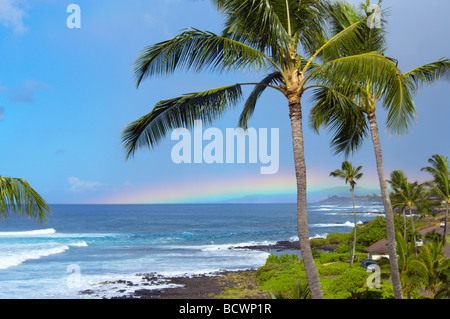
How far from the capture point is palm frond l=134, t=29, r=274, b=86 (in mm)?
7383

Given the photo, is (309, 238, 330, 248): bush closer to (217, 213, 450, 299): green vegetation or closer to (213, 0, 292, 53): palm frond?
(217, 213, 450, 299): green vegetation

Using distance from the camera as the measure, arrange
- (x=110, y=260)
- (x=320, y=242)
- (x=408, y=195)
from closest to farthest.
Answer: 1. (x=408, y=195)
2. (x=110, y=260)
3. (x=320, y=242)

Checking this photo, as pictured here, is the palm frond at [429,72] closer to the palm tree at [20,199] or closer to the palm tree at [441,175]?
the palm tree at [20,199]

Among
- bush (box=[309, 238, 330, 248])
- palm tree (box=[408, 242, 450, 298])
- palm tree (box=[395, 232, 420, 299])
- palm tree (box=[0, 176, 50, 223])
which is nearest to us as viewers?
palm tree (box=[0, 176, 50, 223])

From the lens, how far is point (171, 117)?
7.84 m

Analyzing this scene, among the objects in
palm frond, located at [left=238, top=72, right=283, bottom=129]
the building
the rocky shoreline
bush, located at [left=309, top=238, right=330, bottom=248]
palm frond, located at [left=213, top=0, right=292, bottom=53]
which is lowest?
bush, located at [left=309, top=238, right=330, bottom=248]

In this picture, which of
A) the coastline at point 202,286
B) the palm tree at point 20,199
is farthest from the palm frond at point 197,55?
the coastline at point 202,286

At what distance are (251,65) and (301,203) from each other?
107 inches

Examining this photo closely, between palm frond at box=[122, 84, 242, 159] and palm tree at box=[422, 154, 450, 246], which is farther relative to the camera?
palm tree at box=[422, 154, 450, 246]

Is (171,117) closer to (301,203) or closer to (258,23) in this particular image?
(258,23)

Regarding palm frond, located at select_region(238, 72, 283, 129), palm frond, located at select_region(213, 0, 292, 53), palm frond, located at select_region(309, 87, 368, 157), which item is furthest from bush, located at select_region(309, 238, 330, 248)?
palm frond, located at select_region(213, 0, 292, 53)

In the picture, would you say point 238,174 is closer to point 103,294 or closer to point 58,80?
point 58,80

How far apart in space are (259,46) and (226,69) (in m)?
0.90

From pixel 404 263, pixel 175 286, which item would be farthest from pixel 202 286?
pixel 404 263
